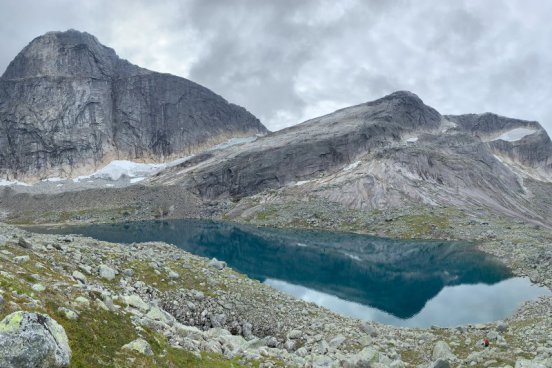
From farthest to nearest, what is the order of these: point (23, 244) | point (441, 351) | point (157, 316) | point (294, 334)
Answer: point (294, 334) → point (441, 351) → point (23, 244) → point (157, 316)

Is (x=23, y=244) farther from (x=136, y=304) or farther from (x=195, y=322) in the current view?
(x=195, y=322)

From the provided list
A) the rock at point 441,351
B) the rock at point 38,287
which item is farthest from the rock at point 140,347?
the rock at point 441,351

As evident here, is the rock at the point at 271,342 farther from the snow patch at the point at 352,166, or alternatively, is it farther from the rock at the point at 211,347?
the snow patch at the point at 352,166

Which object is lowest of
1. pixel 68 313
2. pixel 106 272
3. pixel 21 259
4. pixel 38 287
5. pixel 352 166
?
pixel 106 272

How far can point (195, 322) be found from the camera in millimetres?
29969

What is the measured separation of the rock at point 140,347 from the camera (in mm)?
15092

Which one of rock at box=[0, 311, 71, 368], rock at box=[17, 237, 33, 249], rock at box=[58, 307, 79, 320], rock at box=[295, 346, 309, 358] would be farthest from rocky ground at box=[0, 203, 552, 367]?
rock at box=[295, 346, 309, 358]

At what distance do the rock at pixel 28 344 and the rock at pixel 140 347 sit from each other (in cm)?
363

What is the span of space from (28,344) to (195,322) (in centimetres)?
2057

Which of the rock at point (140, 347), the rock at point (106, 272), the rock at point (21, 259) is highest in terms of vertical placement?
the rock at point (21, 259)

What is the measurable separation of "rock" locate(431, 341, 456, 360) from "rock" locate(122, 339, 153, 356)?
68.9 feet

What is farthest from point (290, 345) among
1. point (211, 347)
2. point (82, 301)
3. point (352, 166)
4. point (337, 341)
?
point (352, 166)

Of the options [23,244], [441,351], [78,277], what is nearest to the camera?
[78,277]

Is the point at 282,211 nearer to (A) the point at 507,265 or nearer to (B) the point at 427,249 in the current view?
(B) the point at 427,249
